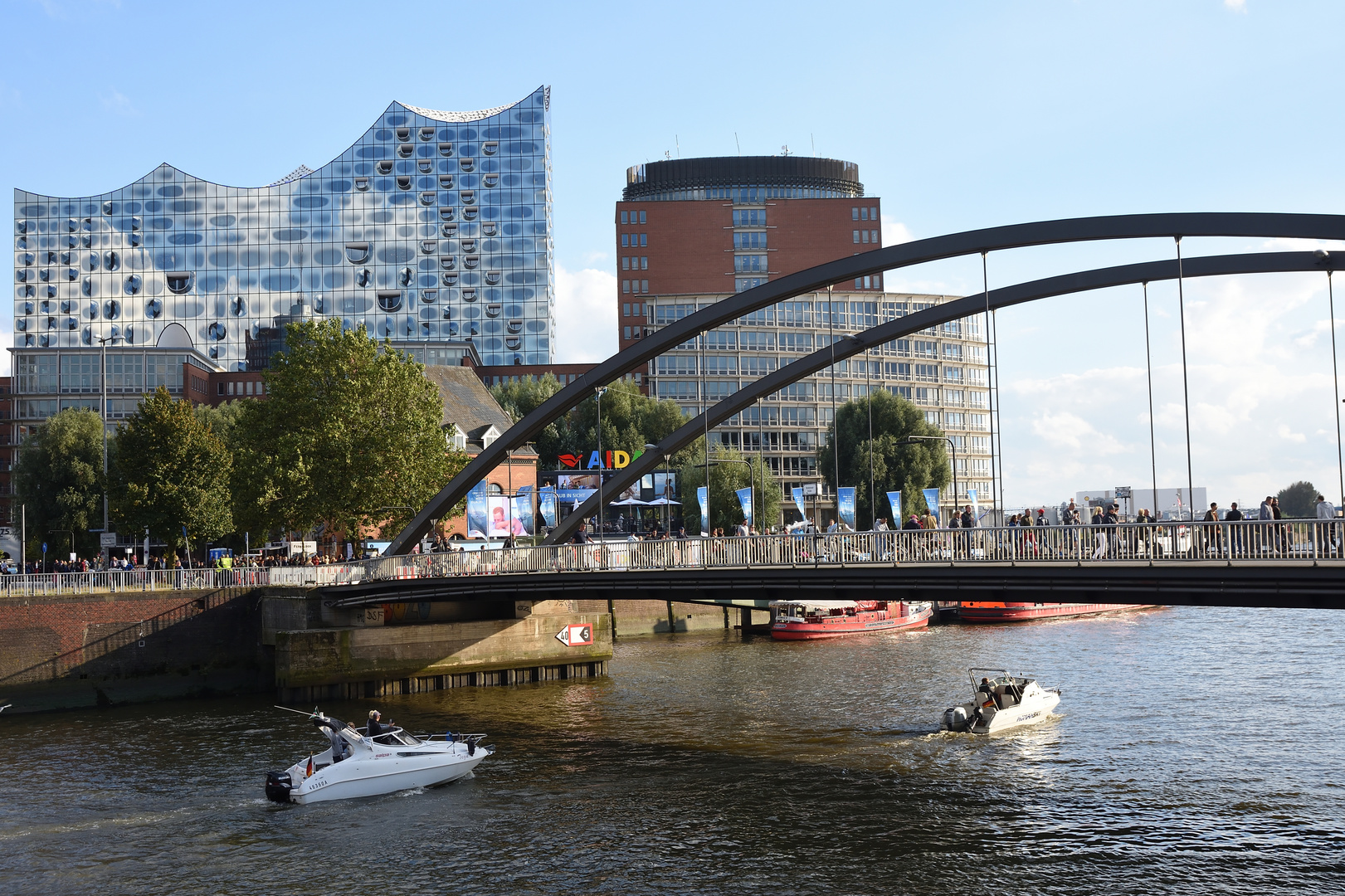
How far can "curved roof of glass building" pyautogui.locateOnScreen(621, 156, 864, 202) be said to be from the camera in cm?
17700

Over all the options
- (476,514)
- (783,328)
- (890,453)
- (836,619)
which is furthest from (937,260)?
(783,328)

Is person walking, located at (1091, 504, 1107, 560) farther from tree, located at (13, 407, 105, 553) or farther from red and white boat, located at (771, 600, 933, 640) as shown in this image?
tree, located at (13, 407, 105, 553)

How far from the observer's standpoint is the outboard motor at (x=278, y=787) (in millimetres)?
29078

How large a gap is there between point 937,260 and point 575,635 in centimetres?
2287

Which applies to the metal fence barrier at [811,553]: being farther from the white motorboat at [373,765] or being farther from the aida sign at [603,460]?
the aida sign at [603,460]

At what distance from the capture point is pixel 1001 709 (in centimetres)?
3644

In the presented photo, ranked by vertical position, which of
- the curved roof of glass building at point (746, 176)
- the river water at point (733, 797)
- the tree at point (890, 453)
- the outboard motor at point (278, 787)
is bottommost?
the river water at point (733, 797)

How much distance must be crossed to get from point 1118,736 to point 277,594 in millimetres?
31912

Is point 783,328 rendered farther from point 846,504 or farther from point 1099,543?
point 1099,543

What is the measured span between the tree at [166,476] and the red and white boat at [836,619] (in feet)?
97.8

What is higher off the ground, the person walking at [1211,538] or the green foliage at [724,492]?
the green foliage at [724,492]

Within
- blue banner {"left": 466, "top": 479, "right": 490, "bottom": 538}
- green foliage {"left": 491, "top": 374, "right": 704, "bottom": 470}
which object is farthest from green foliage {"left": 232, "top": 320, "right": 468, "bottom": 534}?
green foliage {"left": 491, "top": 374, "right": 704, "bottom": 470}

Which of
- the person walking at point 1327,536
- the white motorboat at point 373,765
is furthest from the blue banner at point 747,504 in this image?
the person walking at point 1327,536

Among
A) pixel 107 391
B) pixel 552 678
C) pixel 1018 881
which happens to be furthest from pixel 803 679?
pixel 107 391
